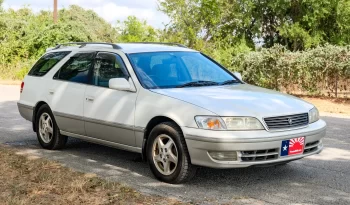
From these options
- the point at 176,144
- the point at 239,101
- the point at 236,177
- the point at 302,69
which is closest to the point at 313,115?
the point at 239,101

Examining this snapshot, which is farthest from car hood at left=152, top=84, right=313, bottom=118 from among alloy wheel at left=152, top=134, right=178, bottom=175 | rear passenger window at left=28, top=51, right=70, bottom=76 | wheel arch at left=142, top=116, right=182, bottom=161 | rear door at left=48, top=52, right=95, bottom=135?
rear passenger window at left=28, top=51, right=70, bottom=76

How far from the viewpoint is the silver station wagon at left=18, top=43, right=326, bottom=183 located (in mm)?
5859

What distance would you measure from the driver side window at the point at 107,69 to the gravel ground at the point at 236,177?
1083 millimetres

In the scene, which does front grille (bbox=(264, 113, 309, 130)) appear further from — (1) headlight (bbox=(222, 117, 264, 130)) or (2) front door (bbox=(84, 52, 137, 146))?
(2) front door (bbox=(84, 52, 137, 146))

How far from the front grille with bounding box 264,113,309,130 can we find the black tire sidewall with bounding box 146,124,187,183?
0.95 m

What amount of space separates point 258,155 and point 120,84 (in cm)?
188

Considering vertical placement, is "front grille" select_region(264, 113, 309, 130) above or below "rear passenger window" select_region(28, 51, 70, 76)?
below

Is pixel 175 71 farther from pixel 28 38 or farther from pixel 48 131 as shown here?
pixel 28 38

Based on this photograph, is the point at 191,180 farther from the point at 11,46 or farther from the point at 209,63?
the point at 11,46

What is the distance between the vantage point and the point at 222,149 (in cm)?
577

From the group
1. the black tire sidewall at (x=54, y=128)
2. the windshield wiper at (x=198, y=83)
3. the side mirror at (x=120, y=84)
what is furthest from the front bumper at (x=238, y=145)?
the black tire sidewall at (x=54, y=128)

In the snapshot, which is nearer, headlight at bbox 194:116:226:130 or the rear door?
headlight at bbox 194:116:226:130

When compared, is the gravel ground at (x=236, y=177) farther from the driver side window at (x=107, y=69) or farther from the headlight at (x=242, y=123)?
the driver side window at (x=107, y=69)

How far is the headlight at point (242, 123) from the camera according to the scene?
19.1ft
